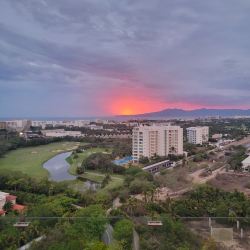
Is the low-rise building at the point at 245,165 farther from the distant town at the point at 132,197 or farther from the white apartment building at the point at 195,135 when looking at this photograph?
the white apartment building at the point at 195,135

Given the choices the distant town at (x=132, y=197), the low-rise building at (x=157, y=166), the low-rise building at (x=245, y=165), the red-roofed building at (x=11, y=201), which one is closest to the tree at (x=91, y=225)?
the distant town at (x=132, y=197)

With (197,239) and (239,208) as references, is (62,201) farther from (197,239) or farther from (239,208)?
(239,208)

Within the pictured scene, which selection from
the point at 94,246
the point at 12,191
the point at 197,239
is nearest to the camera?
the point at 94,246

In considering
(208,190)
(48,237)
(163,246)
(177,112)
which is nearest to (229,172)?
(208,190)

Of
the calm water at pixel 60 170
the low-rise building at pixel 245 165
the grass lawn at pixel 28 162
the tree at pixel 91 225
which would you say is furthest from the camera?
the grass lawn at pixel 28 162

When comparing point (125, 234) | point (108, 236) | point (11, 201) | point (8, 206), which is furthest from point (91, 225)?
point (11, 201)
